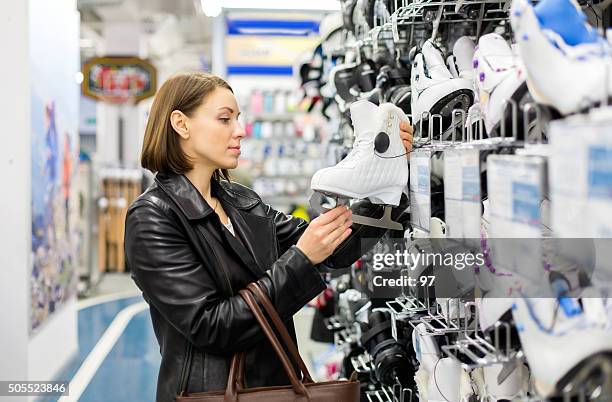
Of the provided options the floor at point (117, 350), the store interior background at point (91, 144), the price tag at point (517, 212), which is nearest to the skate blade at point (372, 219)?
the price tag at point (517, 212)

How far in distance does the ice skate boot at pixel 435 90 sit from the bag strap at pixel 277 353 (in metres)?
0.68

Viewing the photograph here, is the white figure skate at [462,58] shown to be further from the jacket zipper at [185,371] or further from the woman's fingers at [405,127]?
the jacket zipper at [185,371]

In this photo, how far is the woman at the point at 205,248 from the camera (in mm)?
1783

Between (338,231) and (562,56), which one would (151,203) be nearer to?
(338,231)

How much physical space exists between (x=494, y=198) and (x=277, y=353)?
2.27 ft

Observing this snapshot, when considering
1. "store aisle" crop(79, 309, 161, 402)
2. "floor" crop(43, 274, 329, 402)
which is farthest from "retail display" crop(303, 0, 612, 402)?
"floor" crop(43, 274, 329, 402)

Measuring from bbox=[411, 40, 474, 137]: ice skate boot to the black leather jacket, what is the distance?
1.89 feet

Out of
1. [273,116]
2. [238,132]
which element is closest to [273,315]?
[238,132]

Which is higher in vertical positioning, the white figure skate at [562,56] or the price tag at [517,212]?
the white figure skate at [562,56]

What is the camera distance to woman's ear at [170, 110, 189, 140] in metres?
1.97

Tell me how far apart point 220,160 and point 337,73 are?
1.33 metres

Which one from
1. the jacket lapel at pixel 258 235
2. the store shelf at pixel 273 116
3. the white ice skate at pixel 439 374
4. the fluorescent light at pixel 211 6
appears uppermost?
the fluorescent light at pixel 211 6

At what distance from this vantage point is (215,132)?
197cm

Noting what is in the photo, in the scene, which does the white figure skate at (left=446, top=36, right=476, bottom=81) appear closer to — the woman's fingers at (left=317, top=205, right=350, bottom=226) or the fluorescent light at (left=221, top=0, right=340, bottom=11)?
the woman's fingers at (left=317, top=205, right=350, bottom=226)
